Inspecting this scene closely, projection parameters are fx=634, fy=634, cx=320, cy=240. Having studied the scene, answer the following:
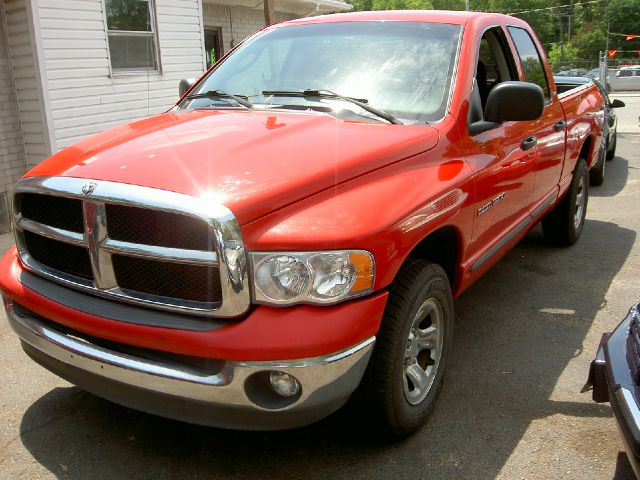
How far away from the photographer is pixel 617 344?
2572 millimetres

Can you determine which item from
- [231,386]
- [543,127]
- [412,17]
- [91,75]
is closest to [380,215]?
[231,386]

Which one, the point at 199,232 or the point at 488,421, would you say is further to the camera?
the point at 488,421

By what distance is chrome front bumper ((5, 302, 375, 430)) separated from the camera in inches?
90.2

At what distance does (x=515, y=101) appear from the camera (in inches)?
131

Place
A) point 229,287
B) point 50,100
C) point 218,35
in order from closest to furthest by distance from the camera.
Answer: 1. point 229,287
2. point 50,100
3. point 218,35

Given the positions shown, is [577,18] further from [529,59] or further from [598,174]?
[529,59]

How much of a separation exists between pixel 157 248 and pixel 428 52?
2020mm

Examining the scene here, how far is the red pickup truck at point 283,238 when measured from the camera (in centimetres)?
231

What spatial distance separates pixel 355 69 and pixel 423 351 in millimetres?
1591

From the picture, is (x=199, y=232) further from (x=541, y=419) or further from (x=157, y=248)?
(x=541, y=419)

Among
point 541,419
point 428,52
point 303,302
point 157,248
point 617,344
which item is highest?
point 428,52

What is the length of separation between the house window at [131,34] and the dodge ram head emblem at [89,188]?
7.29 meters

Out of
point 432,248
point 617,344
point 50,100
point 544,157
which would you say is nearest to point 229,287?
point 432,248

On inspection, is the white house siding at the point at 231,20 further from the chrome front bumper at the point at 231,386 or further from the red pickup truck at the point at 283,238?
the chrome front bumper at the point at 231,386
